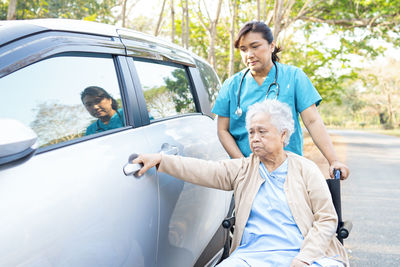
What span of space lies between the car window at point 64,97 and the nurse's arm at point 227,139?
1.06m

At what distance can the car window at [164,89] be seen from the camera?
244 cm

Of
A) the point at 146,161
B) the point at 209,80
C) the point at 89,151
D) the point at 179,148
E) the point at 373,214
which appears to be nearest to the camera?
the point at 89,151

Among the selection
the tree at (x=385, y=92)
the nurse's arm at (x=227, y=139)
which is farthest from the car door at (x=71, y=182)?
the tree at (x=385, y=92)

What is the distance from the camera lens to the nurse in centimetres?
285

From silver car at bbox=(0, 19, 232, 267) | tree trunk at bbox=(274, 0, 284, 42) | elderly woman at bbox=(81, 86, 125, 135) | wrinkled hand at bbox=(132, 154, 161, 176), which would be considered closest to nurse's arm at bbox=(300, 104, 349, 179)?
silver car at bbox=(0, 19, 232, 267)

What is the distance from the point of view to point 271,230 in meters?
2.30

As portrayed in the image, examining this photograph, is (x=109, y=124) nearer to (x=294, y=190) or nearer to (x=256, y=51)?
(x=294, y=190)

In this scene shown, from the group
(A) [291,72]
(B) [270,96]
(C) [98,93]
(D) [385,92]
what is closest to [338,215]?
(B) [270,96]

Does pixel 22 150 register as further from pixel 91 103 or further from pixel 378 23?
pixel 378 23

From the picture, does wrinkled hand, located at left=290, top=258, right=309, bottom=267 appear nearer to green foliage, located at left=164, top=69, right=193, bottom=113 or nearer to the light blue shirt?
the light blue shirt

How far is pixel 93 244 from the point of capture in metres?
1.62

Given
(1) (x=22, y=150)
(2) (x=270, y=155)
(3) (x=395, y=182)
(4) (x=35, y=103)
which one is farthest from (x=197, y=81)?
(3) (x=395, y=182)

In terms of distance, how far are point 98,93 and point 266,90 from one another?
4.29 ft

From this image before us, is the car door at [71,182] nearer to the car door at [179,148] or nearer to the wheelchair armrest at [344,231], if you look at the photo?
the car door at [179,148]
